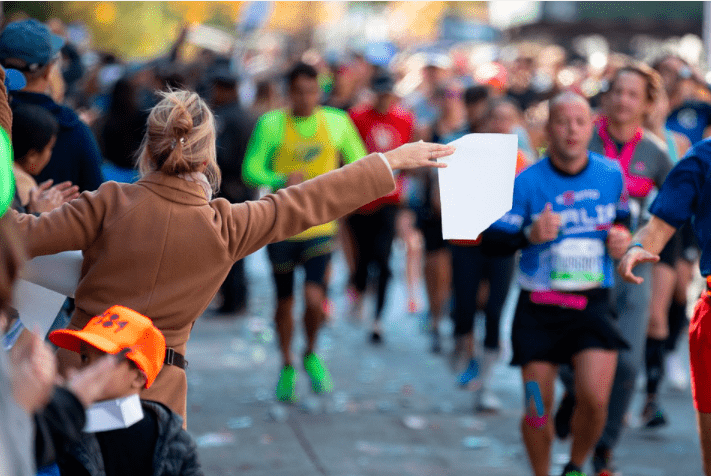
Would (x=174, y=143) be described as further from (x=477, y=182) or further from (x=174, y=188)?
(x=477, y=182)

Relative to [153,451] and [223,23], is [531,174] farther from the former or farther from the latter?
[223,23]

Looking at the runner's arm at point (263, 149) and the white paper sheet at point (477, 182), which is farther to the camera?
the runner's arm at point (263, 149)

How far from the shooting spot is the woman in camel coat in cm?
315

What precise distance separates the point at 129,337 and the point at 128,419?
0.77 ft

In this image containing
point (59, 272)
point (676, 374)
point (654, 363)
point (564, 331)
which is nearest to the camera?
point (59, 272)

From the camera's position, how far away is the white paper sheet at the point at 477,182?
3473mm

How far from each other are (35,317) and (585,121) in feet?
9.36

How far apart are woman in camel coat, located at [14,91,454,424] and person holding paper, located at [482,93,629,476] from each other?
164cm

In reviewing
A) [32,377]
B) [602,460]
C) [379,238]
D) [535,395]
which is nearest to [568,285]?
[535,395]

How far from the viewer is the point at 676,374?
7.34 metres

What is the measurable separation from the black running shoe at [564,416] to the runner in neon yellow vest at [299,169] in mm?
1842

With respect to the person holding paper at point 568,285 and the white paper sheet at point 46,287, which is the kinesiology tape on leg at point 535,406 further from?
the white paper sheet at point 46,287

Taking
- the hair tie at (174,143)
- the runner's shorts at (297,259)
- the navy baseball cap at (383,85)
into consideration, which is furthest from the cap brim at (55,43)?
the navy baseball cap at (383,85)

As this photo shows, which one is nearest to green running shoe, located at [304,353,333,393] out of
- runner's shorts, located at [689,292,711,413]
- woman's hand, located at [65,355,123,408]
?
runner's shorts, located at [689,292,711,413]
